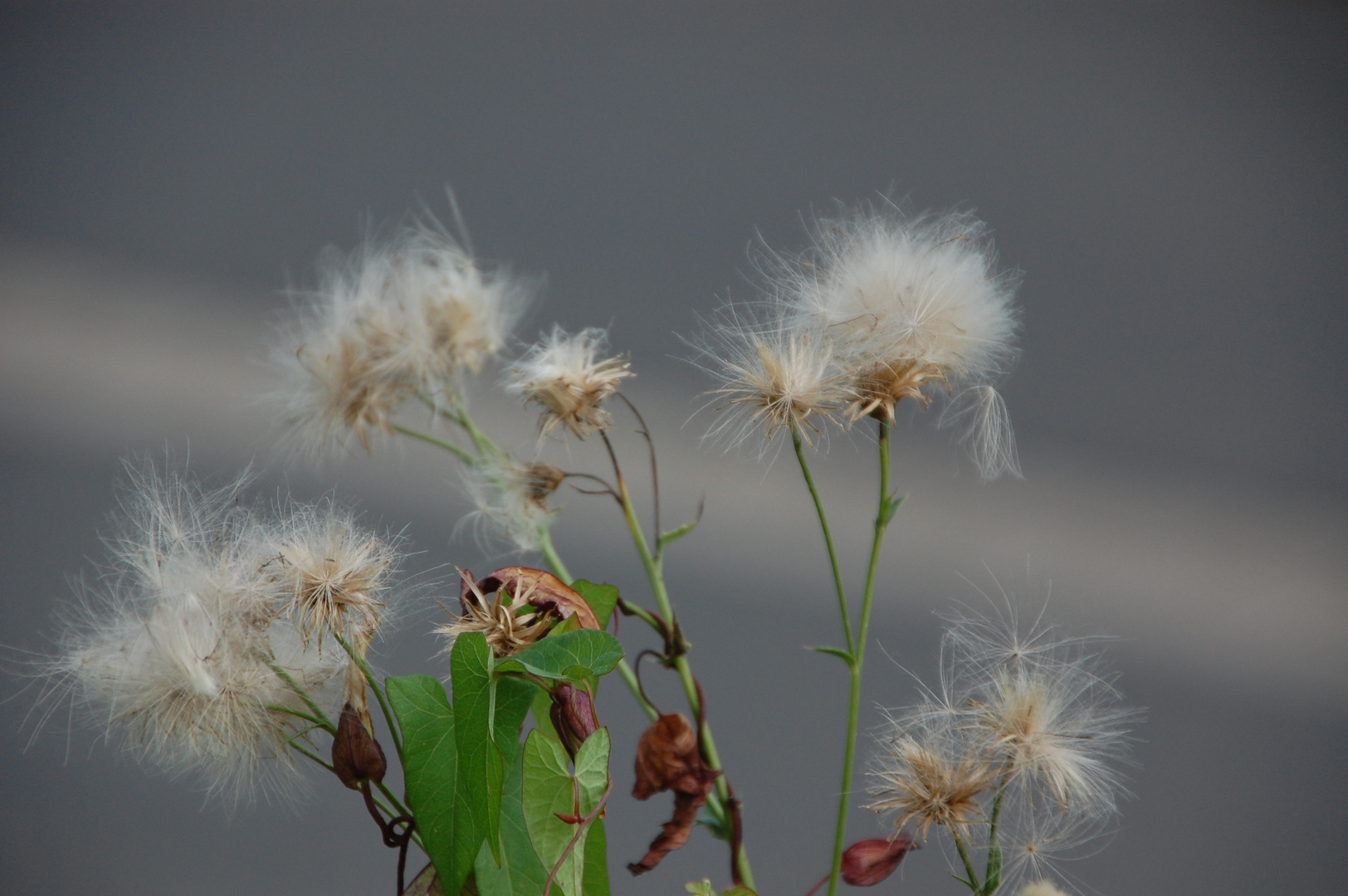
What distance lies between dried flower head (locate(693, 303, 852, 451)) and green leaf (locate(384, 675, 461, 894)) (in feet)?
0.54

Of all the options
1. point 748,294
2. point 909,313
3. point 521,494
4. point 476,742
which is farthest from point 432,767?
point 748,294

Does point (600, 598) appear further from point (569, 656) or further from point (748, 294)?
point (748, 294)

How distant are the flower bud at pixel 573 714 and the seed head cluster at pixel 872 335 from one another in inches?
5.1

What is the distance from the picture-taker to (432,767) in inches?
12.0

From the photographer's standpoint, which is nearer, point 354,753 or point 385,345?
point 354,753

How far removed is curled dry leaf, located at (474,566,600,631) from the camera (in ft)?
1.00

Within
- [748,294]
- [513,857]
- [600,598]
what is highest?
[748,294]

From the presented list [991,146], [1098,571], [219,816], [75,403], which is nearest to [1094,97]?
[991,146]

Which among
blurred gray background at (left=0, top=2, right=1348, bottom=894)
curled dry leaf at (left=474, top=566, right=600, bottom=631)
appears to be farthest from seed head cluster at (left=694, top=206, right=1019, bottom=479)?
blurred gray background at (left=0, top=2, right=1348, bottom=894)

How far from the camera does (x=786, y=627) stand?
1.16 m

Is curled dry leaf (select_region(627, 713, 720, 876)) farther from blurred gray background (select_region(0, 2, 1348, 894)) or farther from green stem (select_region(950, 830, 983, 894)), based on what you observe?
blurred gray background (select_region(0, 2, 1348, 894))

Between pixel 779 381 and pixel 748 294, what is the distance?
82 centimetres

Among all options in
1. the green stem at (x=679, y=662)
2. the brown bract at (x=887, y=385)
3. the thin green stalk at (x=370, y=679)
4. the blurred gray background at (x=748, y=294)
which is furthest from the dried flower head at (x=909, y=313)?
the blurred gray background at (x=748, y=294)

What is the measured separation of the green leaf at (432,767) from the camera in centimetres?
30
